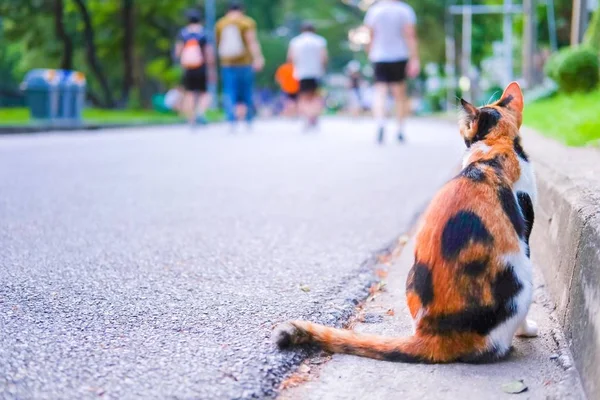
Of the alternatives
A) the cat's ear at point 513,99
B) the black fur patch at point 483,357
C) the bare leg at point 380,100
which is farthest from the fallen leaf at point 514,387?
the bare leg at point 380,100

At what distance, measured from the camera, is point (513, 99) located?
3059 millimetres

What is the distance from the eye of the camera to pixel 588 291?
8.15 feet

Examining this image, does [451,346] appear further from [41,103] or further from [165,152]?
[41,103]

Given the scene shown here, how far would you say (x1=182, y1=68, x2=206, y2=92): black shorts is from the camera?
53.9ft

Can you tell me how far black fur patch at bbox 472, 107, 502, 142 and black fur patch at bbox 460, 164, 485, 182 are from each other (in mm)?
156

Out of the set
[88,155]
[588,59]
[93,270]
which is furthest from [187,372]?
[588,59]

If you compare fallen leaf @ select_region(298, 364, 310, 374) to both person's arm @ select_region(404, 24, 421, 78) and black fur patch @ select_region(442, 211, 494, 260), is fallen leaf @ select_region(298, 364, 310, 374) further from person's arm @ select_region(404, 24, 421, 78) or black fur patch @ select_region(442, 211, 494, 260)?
person's arm @ select_region(404, 24, 421, 78)

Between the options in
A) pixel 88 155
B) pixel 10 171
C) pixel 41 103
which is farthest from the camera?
pixel 41 103

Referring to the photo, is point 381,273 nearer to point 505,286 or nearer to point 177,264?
point 177,264

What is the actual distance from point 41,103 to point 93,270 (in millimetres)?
14026

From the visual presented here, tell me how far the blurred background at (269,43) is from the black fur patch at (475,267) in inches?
372

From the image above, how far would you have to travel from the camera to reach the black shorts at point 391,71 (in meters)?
11.9

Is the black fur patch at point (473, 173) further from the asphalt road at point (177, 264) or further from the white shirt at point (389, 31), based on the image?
the white shirt at point (389, 31)

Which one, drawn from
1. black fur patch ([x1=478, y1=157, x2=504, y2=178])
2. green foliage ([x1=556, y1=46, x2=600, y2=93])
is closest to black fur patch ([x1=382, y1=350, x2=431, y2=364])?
black fur patch ([x1=478, y1=157, x2=504, y2=178])
